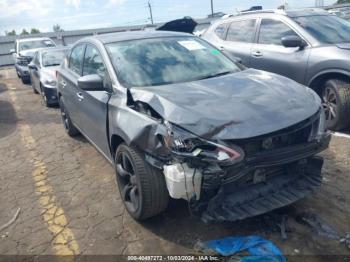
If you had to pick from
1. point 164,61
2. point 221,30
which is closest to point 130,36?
point 164,61

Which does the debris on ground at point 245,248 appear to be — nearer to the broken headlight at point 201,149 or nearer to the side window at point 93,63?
the broken headlight at point 201,149

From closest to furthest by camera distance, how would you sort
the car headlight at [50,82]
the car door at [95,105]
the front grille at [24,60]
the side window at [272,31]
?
the car door at [95,105]
the side window at [272,31]
the car headlight at [50,82]
the front grille at [24,60]

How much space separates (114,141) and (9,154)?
309 cm

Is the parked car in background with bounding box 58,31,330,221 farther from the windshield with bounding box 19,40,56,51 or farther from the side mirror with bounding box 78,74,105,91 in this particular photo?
the windshield with bounding box 19,40,56,51

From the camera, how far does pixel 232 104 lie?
2.96 meters

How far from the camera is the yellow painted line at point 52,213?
323 centimetres

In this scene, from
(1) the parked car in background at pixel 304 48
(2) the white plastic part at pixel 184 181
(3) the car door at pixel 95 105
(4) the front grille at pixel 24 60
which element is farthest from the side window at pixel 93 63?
(4) the front grille at pixel 24 60

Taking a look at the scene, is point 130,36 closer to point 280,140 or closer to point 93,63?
point 93,63

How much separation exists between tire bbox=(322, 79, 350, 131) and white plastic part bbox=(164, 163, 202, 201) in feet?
10.8

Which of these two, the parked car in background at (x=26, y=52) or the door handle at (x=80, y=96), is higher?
the door handle at (x=80, y=96)

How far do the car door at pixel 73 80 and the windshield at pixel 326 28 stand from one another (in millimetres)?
3536

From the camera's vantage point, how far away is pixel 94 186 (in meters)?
4.33

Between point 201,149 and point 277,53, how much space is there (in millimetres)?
3850

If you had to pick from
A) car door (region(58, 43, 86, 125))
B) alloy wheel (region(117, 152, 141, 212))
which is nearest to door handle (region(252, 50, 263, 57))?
car door (region(58, 43, 86, 125))
